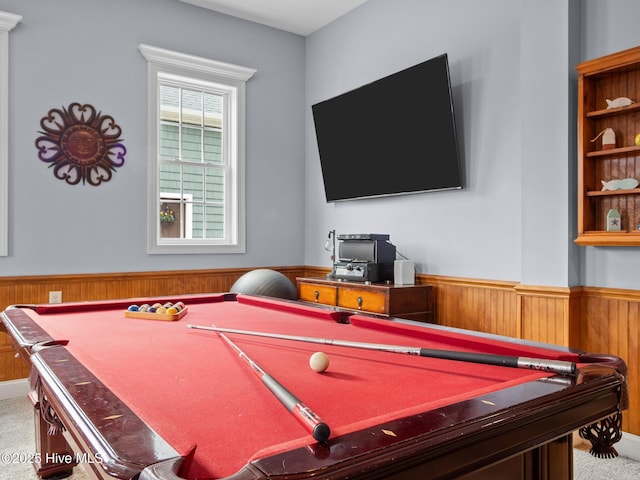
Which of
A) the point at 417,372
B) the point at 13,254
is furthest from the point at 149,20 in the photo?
the point at 417,372

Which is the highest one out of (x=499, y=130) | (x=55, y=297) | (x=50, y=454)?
(x=499, y=130)

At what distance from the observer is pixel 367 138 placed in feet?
13.8

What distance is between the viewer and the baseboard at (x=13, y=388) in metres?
3.60

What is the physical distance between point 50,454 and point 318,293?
2.21m

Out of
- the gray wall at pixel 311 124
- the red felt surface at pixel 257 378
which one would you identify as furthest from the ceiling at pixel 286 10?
the red felt surface at pixel 257 378

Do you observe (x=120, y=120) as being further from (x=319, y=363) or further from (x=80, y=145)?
(x=319, y=363)

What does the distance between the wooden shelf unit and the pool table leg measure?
276 centimetres

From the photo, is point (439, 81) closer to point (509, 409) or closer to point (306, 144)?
point (306, 144)

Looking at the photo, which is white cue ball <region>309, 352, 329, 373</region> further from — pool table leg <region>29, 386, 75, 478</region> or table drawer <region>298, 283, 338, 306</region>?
table drawer <region>298, 283, 338, 306</region>

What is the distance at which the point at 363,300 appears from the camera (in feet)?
11.7

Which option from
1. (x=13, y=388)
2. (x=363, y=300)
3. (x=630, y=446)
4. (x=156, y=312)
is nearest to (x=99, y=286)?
(x=13, y=388)

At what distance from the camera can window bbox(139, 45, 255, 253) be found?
428 centimetres

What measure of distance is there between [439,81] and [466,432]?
3.05 meters


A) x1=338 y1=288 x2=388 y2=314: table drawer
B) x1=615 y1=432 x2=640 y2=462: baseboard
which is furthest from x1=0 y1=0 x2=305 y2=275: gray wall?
x1=615 y1=432 x2=640 y2=462: baseboard
